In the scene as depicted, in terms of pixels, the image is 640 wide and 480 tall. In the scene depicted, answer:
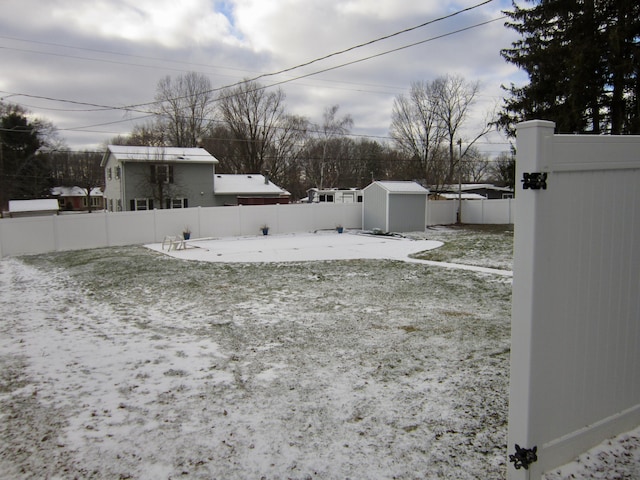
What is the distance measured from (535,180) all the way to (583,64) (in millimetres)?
16313

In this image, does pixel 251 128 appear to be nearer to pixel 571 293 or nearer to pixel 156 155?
pixel 156 155

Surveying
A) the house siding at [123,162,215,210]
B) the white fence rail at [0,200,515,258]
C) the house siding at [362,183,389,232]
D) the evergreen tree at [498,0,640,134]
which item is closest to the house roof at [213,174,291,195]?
the house siding at [123,162,215,210]

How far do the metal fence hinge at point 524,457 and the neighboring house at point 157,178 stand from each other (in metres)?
26.0

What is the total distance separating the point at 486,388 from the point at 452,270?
6.51 m

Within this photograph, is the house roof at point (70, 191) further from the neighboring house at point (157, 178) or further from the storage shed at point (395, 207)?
the storage shed at point (395, 207)

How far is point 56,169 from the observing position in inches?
1933

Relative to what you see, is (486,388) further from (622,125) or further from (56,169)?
(56,169)

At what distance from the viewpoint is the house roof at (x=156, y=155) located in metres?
25.3

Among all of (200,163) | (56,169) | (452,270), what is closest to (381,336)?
(452,270)

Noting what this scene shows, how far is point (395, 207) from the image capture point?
20484 mm

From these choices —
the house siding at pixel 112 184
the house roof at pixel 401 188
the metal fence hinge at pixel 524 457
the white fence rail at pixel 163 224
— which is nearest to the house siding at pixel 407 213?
the house roof at pixel 401 188

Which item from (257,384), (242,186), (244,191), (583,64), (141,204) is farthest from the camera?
(242,186)

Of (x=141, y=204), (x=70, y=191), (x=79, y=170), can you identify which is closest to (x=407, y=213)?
(x=141, y=204)

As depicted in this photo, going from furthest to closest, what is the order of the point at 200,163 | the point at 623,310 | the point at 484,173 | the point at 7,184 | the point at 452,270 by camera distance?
the point at 484,173 < the point at 7,184 < the point at 200,163 < the point at 452,270 < the point at 623,310
